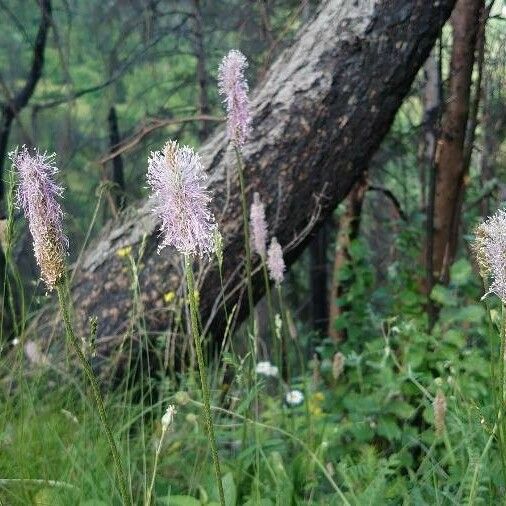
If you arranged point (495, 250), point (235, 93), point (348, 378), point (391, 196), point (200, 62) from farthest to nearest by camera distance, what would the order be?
point (200, 62) → point (391, 196) → point (348, 378) → point (235, 93) → point (495, 250)

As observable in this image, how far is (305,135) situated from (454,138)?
3.75 ft

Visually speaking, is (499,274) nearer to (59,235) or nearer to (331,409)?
(59,235)

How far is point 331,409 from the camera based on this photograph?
326 centimetres

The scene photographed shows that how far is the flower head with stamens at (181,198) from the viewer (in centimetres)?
112

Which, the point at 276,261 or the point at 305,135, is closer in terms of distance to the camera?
the point at 276,261

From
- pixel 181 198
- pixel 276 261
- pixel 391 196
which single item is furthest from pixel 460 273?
pixel 181 198

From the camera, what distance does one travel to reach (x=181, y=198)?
3.67 ft

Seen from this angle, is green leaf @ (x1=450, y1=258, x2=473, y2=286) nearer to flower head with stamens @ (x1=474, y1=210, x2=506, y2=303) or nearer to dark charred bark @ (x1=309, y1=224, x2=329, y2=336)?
flower head with stamens @ (x1=474, y1=210, x2=506, y2=303)

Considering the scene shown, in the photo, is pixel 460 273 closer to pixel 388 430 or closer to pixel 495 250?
pixel 388 430

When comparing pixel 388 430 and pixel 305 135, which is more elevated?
pixel 305 135

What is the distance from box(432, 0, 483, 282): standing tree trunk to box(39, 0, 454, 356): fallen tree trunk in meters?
0.61

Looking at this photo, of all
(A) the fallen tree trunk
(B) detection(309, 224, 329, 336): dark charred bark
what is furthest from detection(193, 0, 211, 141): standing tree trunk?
(A) the fallen tree trunk

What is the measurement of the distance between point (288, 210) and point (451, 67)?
1345 mm

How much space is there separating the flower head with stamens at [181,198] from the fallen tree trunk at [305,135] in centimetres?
192
